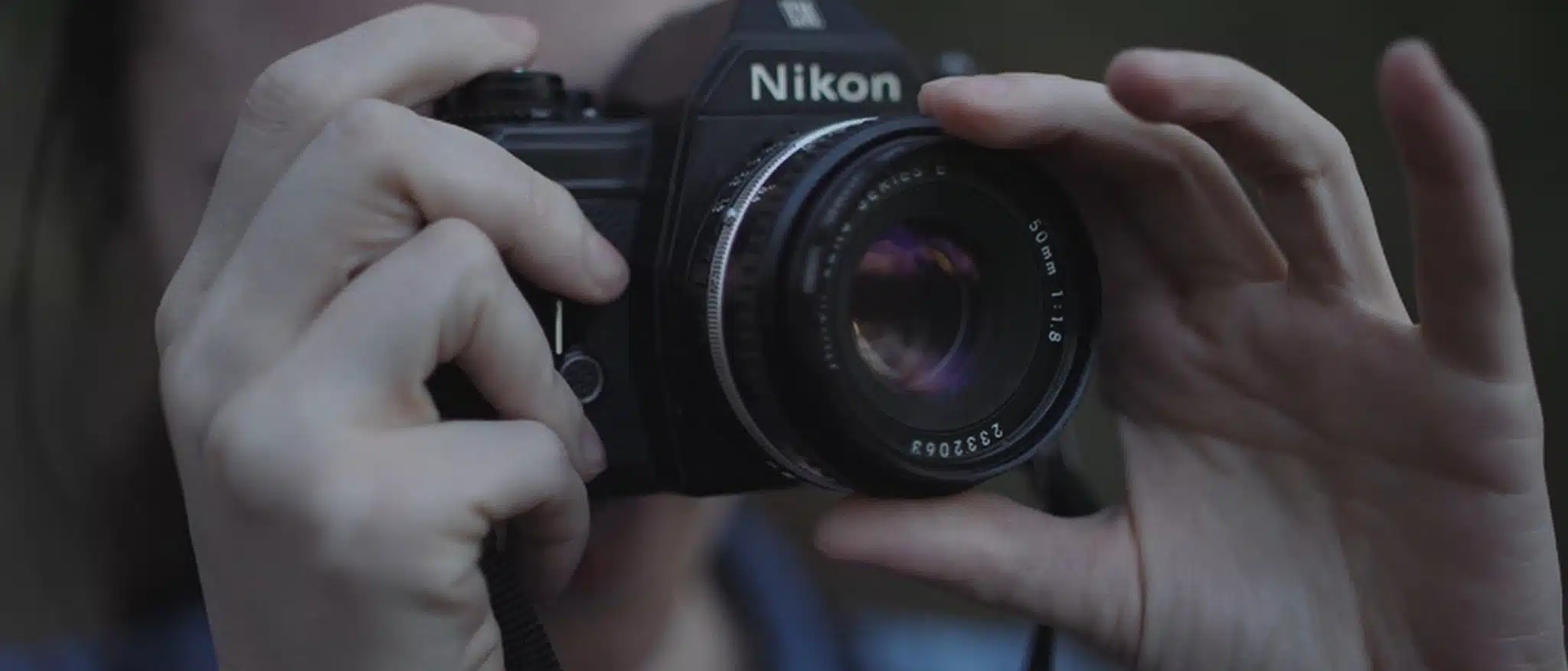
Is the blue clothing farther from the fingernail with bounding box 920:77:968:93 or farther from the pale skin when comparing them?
the fingernail with bounding box 920:77:968:93

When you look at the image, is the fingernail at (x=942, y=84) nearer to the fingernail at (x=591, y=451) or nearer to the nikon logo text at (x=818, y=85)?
the nikon logo text at (x=818, y=85)

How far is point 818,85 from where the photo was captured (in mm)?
481

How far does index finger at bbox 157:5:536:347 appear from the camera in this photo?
17.2 inches

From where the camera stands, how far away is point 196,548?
0.44 metres

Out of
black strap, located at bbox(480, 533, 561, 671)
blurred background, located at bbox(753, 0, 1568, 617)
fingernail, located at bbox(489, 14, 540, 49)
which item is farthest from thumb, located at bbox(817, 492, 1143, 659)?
blurred background, located at bbox(753, 0, 1568, 617)

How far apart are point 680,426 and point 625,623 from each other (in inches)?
10.0

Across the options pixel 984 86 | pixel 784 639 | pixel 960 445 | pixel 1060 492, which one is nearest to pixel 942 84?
pixel 984 86

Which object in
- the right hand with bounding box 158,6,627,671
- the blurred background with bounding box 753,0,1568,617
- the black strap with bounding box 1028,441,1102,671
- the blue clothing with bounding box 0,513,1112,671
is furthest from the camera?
the blurred background with bounding box 753,0,1568,617

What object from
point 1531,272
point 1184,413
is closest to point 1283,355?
point 1184,413

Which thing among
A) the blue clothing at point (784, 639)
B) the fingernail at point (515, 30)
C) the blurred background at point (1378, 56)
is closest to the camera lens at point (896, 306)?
the fingernail at point (515, 30)

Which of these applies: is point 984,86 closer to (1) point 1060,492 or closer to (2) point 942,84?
(2) point 942,84

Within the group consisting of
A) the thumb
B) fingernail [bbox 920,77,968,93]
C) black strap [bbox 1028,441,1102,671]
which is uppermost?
fingernail [bbox 920,77,968,93]

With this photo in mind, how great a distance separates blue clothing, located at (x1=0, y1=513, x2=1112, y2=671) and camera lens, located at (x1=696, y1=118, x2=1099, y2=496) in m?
0.29

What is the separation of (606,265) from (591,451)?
0.21 ft
